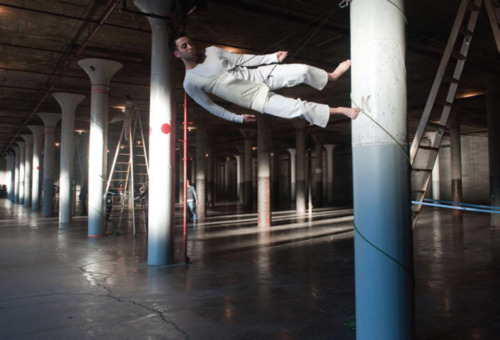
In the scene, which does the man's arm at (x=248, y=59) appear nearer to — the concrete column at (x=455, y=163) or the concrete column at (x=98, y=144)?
the concrete column at (x=98, y=144)

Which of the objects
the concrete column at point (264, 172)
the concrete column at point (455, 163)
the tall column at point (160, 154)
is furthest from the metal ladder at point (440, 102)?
the concrete column at point (455, 163)

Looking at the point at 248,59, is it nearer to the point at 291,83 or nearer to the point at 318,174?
the point at 291,83

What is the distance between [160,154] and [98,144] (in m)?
6.43

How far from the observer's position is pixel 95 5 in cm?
1041

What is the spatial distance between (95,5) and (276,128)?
69.2 feet

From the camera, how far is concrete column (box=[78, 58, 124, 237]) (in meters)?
14.7

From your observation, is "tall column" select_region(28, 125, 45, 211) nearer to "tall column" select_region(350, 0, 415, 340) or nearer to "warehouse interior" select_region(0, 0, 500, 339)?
"warehouse interior" select_region(0, 0, 500, 339)

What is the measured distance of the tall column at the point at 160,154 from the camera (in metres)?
9.66

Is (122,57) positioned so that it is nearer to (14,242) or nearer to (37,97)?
(14,242)

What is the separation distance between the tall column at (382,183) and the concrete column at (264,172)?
1368 cm

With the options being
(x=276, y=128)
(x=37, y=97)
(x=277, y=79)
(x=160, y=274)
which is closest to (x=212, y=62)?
(x=277, y=79)

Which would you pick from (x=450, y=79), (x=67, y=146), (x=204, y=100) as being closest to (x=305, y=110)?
(x=204, y=100)

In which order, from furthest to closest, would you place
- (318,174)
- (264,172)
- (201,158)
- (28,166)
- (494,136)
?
(318,174), (28,166), (201,158), (264,172), (494,136)

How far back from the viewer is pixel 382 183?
13.6ft
